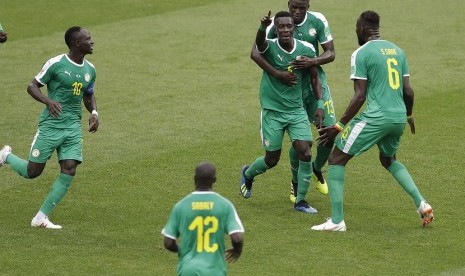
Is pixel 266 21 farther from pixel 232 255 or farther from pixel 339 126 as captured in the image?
pixel 232 255

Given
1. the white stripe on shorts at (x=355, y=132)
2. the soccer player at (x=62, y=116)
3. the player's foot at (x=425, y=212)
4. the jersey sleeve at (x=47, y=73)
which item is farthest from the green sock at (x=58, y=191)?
the player's foot at (x=425, y=212)

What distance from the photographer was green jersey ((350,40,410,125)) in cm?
1296

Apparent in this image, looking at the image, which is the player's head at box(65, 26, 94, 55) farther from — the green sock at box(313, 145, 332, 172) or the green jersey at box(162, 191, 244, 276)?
the green jersey at box(162, 191, 244, 276)

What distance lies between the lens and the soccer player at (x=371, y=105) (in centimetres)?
1297

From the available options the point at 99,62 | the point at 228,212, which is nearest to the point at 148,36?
the point at 99,62

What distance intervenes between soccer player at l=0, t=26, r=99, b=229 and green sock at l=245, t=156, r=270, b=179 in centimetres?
219

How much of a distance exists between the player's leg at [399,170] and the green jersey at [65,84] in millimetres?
3601

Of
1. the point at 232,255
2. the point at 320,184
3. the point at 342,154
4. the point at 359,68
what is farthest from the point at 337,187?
the point at 232,255

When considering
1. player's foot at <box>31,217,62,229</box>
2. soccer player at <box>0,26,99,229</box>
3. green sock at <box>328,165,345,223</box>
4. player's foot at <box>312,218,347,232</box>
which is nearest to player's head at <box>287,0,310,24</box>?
green sock at <box>328,165,345,223</box>

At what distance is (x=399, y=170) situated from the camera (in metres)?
13.5

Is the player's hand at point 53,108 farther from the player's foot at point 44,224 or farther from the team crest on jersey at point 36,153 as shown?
the player's foot at point 44,224

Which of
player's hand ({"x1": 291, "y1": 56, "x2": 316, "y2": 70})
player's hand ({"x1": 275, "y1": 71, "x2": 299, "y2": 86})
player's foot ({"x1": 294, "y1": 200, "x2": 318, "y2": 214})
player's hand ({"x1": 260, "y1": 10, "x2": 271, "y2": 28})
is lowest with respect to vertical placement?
player's foot ({"x1": 294, "y1": 200, "x2": 318, "y2": 214})

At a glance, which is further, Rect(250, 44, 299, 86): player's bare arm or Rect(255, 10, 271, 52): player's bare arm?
Rect(250, 44, 299, 86): player's bare arm

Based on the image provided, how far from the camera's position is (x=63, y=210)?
1443cm
